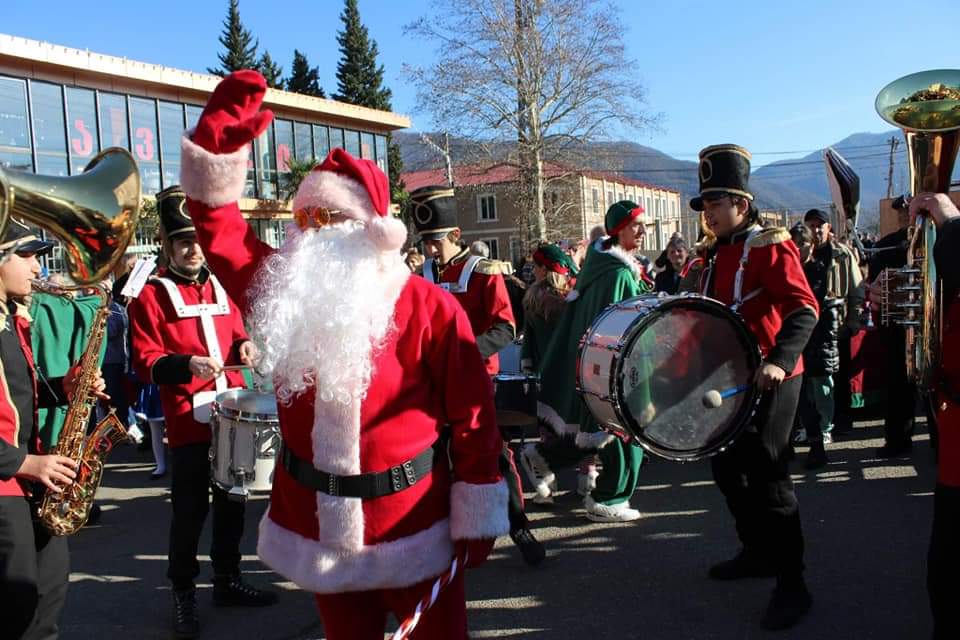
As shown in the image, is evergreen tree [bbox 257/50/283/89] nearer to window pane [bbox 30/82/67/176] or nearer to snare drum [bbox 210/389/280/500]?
window pane [bbox 30/82/67/176]

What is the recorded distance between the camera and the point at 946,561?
9.67 ft

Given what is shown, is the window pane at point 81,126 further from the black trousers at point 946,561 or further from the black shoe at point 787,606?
the black trousers at point 946,561

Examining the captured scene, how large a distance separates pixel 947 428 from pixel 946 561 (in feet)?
1.55

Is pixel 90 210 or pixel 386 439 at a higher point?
pixel 90 210

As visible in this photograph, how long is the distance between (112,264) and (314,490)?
1.02 meters

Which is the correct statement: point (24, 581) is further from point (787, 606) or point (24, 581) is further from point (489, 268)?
point (787, 606)

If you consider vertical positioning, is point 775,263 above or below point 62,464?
above

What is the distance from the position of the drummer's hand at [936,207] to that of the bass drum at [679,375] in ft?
3.02

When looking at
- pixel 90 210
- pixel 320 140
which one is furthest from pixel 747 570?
pixel 320 140

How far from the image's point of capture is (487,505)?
2.46 metres

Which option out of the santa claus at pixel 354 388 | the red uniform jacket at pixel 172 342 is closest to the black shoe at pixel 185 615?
the red uniform jacket at pixel 172 342

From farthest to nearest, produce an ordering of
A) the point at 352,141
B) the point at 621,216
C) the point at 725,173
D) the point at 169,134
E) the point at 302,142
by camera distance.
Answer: the point at 352,141 < the point at 302,142 < the point at 169,134 < the point at 621,216 < the point at 725,173

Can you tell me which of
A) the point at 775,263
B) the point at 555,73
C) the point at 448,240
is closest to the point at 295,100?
the point at 555,73

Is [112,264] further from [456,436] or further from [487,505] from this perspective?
[487,505]
